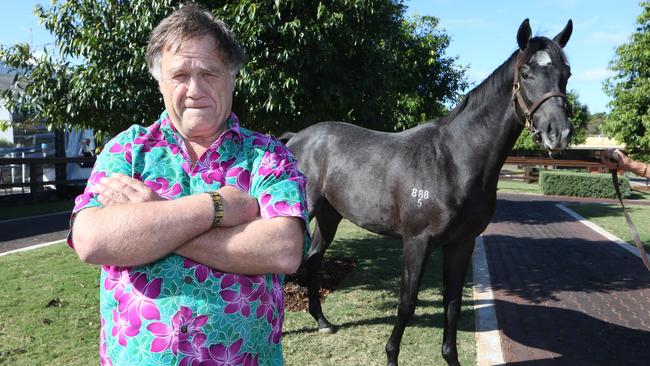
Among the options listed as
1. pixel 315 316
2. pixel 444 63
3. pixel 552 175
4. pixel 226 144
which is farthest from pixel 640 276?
pixel 552 175

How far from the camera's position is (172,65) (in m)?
1.63

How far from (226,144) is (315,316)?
359 cm

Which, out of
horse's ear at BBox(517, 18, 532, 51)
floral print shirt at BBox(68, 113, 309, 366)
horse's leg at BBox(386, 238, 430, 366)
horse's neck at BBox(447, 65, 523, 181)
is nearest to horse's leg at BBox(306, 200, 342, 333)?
horse's leg at BBox(386, 238, 430, 366)

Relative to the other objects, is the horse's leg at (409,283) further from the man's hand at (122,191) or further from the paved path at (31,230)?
the paved path at (31,230)

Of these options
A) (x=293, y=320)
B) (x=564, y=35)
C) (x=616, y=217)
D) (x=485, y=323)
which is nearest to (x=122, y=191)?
(x=564, y=35)

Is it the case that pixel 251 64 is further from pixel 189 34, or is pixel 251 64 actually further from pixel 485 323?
pixel 485 323

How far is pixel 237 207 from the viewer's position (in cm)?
150

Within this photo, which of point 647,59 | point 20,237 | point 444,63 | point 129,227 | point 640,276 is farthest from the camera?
point 647,59

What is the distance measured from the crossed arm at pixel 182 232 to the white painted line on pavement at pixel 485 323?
130 inches

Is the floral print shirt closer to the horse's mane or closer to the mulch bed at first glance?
the horse's mane

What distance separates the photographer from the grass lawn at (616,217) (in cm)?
1135

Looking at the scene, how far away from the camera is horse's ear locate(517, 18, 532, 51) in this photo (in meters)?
3.41

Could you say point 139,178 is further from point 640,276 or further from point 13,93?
point 640,276

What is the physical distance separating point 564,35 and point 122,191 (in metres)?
3.51
